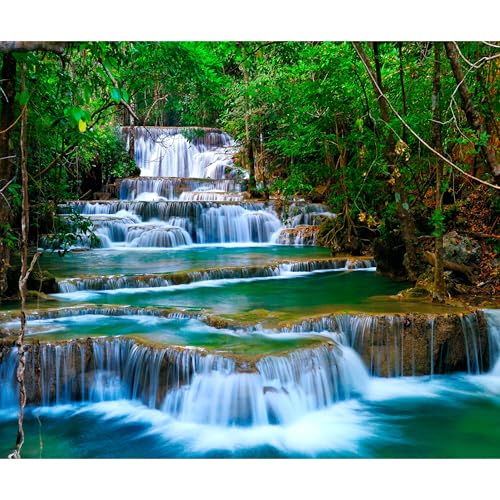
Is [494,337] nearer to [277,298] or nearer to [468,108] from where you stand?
[468,108]

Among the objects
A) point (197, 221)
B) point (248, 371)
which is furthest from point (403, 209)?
point (197, 221)

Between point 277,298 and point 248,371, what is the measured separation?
2.97m

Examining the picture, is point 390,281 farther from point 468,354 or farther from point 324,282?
point 468,354

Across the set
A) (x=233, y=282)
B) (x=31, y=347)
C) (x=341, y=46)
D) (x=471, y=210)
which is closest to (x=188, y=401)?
(x=31, y=347)

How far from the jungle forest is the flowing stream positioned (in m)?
0.02

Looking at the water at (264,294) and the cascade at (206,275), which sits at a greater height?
the cascade at (206,275)

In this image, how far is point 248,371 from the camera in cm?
518

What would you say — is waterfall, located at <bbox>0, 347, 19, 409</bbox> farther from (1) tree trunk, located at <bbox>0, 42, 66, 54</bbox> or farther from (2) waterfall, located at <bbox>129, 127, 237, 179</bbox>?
(2) waterfall, located at <bbox>129, 127, 237, 179</bbox>

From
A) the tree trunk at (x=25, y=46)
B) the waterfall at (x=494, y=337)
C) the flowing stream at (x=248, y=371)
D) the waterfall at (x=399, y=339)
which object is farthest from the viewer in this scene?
the waterfall at (x=494, y=337)

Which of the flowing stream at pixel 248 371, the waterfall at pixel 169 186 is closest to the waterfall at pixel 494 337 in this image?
the flowing stream at pixel 248 371

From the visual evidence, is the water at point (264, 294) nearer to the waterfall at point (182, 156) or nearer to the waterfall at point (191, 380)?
the waterfall at point (191, 380)

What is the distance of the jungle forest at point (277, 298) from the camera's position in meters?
5.05

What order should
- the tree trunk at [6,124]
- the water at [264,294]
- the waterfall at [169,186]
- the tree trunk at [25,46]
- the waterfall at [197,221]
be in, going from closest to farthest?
1. the tree trunk at [25,46]
2. the tree trunk at [6,124]
3. the water at [264,294]
4. the waterfall at [197,221]
5. the waterfall at [169,186]

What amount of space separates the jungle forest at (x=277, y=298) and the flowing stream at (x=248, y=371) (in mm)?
21
